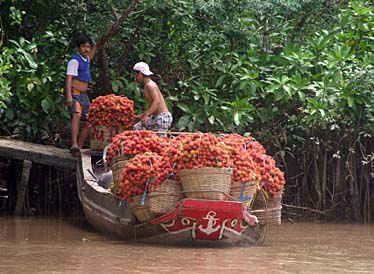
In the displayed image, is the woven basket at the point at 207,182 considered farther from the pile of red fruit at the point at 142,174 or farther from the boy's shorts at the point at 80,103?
the boy's shorts at the point at 80,103

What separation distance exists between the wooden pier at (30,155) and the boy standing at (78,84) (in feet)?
0.66

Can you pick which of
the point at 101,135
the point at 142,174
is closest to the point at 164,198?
the point at 142,174

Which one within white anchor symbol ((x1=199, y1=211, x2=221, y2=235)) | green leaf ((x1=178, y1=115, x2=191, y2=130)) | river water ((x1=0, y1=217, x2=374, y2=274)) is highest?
green leaf ((x1=178, y1=115, x2=191, y2=130))

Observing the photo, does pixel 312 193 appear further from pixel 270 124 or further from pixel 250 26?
pixel 250 26

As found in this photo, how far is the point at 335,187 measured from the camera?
12961 mm

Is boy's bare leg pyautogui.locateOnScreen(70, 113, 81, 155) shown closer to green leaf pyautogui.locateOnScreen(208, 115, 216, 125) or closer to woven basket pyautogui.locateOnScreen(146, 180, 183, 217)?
green leaf pyautogui.locateOnScreen(208, 115, 216, 125)

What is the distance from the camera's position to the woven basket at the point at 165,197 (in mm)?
8766

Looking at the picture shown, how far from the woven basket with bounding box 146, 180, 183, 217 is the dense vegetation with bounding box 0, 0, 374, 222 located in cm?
314

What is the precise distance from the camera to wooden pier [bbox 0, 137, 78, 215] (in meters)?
11.8

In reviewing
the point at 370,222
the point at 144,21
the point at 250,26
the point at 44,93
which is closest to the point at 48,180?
the point at 44,93

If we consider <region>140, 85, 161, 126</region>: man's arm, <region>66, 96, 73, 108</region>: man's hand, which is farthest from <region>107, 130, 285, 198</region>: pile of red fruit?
<region>66, 96, 73, 108</region>: man's hand

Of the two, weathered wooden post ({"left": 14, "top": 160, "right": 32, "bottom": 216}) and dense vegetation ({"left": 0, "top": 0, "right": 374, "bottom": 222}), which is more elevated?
dense vegetation ({"left": 0, "top": 0, "right": 374, "bottom": 222})

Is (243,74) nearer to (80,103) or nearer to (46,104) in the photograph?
(80,103)

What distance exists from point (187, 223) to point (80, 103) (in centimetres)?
363
